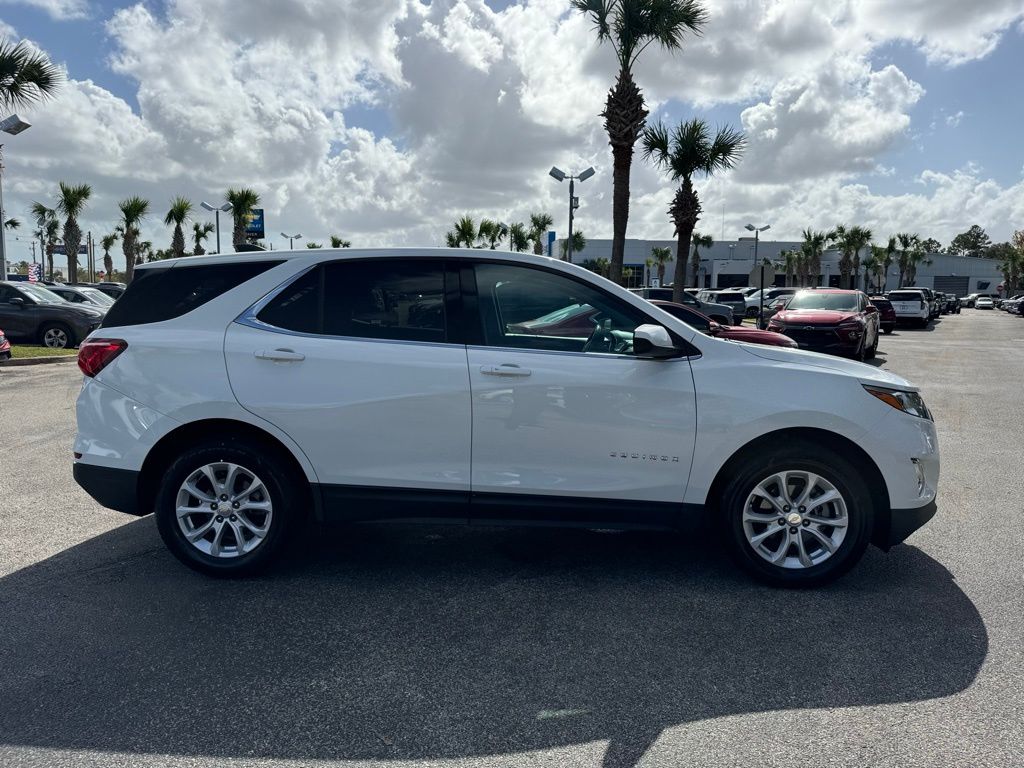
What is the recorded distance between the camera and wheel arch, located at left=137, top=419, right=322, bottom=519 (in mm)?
4102

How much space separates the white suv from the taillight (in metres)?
0.01

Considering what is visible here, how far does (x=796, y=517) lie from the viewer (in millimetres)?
4039

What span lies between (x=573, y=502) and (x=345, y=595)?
1279mm

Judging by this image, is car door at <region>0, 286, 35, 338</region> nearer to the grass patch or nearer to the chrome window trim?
the grass patch

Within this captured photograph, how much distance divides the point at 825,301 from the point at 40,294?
57.8ft

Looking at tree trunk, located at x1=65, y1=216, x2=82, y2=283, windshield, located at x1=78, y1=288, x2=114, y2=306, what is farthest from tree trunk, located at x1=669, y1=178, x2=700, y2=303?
tree trunk, located at x1=65, y1=216, x2=82, y2=283

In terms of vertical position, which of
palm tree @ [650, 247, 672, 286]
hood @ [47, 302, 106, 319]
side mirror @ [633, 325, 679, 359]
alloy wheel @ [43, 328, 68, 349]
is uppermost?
palm tree @ [650, 247, 672, 286]

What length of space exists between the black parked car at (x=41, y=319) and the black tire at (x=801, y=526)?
52.6ft

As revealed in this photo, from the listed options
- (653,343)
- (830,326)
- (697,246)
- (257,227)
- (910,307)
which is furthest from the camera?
(697,246)

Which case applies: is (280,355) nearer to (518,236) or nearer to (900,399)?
(900,399)

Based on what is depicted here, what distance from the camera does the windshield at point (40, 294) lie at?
1668 cm

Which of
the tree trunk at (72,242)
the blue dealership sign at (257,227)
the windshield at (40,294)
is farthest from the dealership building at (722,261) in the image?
the windshield at (40,294)

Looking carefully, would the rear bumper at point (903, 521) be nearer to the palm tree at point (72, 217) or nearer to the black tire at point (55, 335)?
the black tire at point (55, 335)

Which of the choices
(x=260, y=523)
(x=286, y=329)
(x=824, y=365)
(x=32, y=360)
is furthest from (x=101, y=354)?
(x=32, y=360)
